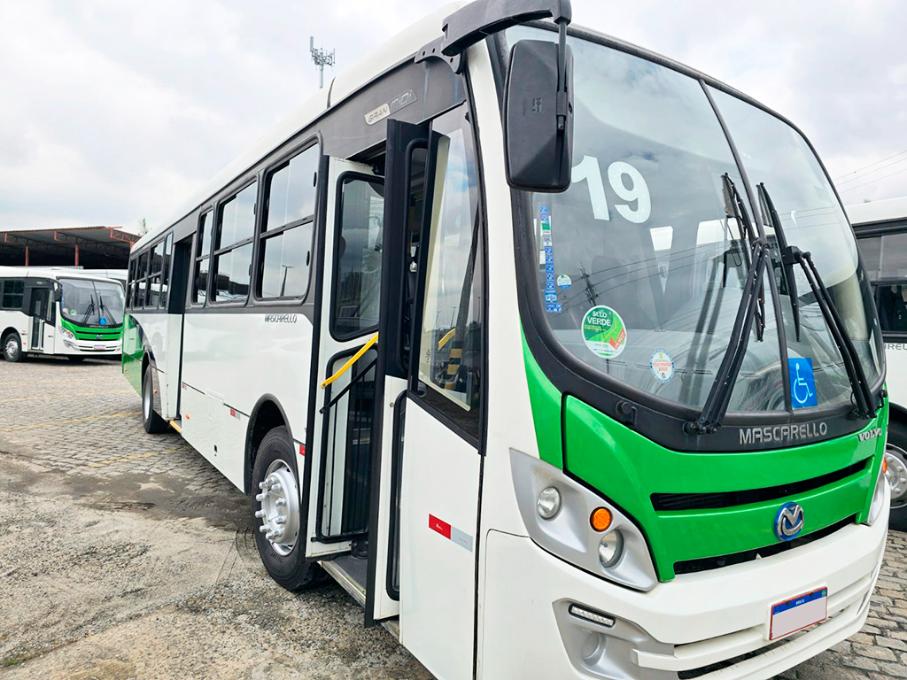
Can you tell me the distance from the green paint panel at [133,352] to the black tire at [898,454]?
846 cm

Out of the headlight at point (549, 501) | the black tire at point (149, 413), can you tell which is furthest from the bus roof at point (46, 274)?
the headlight at point (549, 501)

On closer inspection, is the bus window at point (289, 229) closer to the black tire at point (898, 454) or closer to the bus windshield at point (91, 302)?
the black tire at point (898, 454)

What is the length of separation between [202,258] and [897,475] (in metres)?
6.10

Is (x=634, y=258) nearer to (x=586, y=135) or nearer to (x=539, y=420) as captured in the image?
(x=586, y=135)

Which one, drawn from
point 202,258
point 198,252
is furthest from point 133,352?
point 202,258

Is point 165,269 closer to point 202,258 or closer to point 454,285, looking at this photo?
point 202,258

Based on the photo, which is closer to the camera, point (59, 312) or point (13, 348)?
point (59, 312)

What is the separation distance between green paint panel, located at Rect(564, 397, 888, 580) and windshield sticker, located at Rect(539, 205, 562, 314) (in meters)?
0.34

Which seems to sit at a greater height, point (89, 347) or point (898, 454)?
point (898, 454)

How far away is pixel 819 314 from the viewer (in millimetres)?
2699

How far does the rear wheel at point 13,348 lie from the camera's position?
20.8 meters

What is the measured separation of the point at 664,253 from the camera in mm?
2461

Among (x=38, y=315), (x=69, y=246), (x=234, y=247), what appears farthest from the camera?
(x=69, y=246)

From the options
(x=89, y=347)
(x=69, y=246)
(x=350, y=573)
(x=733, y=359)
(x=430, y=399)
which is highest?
(x=69, y=246)
